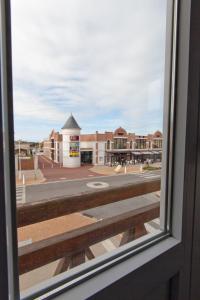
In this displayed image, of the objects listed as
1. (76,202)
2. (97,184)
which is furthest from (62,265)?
(97,184)

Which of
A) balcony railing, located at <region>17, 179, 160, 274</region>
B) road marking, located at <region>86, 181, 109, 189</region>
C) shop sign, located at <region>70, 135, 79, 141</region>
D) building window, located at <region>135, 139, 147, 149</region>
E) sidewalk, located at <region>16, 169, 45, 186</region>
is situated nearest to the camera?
sidewalk, located at <region>16, 169, 45, 186</region>

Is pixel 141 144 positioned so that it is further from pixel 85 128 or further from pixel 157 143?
pixel 85 128

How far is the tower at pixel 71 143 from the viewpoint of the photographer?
715mm

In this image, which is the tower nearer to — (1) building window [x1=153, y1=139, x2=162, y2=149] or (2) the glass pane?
(2) the glass pane

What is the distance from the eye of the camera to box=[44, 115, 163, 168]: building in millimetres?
727

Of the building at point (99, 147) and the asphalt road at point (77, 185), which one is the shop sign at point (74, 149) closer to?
the building at point (99, 147)

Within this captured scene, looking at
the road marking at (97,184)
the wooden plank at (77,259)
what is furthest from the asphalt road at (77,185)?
the wooden plank at (77,259)

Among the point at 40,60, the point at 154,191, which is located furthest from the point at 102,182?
the point at 40,60

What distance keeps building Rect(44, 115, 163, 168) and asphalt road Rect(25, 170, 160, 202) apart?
0.07 m

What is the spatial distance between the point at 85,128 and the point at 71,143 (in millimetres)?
77

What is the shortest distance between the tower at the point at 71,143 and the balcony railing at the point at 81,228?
137mm

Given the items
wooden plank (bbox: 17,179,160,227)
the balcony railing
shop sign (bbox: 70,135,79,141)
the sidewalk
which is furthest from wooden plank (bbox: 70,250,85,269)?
shop sign (bbox: 70,135,79,141)

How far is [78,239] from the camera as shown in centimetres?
81

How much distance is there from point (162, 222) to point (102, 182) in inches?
12.3
